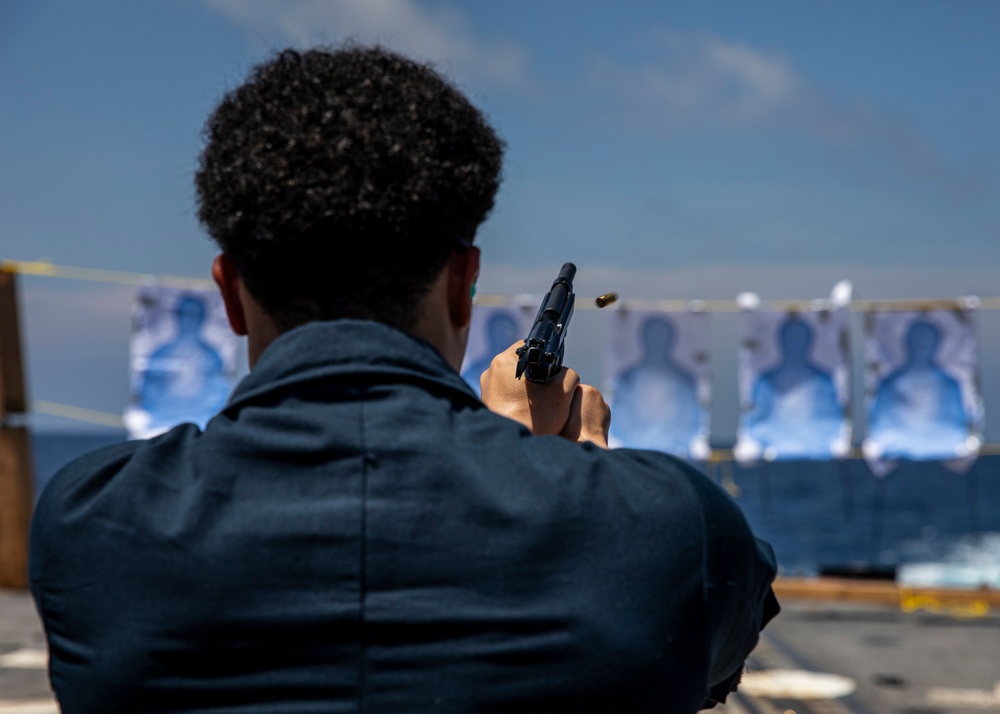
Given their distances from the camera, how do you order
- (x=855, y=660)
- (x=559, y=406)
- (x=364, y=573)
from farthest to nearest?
(x=855, y=660)
(x=559, y=406)
(x=364, y=573)

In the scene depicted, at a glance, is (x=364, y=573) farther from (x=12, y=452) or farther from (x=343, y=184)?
(x=12, y=452)

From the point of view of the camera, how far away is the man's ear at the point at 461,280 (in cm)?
129

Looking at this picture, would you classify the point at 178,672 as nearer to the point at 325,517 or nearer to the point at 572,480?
the point at 325,517

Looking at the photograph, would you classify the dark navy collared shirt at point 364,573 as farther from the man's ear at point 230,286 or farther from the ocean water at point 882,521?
the ocean water at point 882,521

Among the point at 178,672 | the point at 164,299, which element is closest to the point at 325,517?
the point at 178,672

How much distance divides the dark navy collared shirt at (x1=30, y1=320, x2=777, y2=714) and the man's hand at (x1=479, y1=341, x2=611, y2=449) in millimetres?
542

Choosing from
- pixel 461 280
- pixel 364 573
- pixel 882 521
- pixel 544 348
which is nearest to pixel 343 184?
pixel 461 280

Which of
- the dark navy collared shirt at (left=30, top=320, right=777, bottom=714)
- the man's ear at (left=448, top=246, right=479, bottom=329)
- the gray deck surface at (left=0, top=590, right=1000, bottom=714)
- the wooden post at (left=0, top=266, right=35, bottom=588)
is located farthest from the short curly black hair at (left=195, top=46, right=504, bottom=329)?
the wooden post at (left=0, top=266, right=35, bottom=588)

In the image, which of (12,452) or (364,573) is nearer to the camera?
(364,573)

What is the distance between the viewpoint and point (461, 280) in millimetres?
1304

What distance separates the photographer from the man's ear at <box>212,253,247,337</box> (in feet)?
4.26

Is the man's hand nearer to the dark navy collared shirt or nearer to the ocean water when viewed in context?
the dark navy collared shirt

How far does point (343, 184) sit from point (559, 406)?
2.17 feet

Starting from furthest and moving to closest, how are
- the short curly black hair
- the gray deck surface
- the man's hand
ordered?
the gray deck surface → the man's hand → the short curly black hair
